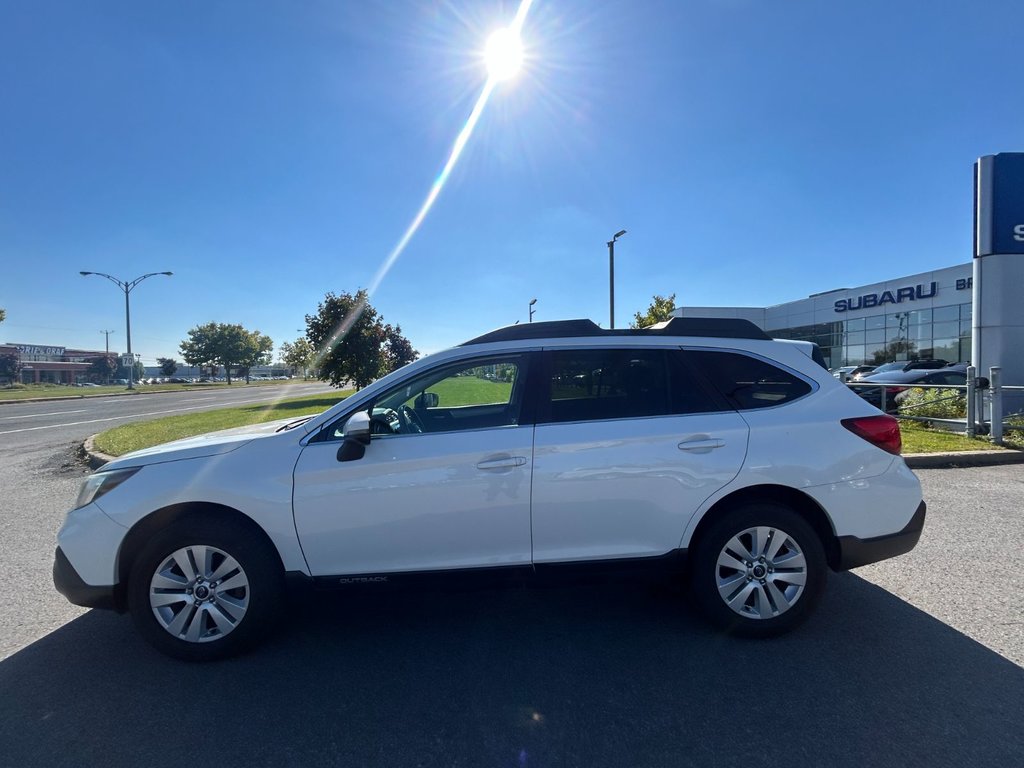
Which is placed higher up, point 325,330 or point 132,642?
point 325,330

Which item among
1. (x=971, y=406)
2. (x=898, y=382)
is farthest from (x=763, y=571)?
(x=898, y=382)

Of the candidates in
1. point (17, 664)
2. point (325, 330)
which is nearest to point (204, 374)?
point (325, 330)

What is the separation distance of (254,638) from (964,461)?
9.69 meters

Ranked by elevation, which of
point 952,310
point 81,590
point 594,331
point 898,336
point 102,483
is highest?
point 952,310

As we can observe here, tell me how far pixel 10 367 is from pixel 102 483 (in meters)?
96.7

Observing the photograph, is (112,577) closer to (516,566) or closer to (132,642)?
(132,642)

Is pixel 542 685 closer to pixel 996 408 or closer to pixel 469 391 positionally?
pixel 469 391

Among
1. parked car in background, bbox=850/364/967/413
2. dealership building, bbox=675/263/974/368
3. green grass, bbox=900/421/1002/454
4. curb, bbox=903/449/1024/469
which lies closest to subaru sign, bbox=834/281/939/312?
dealership building, bbox=675/263/974/368

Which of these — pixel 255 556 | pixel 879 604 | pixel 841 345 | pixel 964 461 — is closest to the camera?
pixel 255 556

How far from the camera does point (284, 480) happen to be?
3.01m

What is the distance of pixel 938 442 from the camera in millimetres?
9078

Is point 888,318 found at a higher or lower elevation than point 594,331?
higher

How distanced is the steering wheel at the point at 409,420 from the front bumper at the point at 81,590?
181 centimetres

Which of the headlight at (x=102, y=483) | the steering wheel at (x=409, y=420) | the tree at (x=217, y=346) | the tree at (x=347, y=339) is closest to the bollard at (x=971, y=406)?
the steering wheel at (x=409, y=420)
